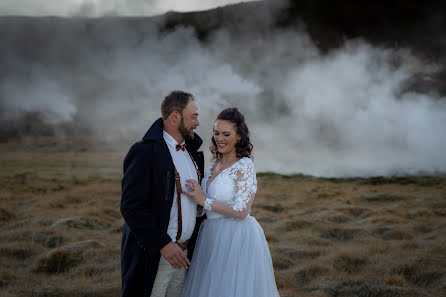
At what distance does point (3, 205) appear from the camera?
1130cm

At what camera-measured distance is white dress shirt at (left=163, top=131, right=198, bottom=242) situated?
280 cm

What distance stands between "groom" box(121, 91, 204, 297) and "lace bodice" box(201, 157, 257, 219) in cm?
22

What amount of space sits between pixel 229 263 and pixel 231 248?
4.9 inches

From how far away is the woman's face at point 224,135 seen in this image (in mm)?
3195

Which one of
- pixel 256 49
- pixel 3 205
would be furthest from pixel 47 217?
pixel 256 49

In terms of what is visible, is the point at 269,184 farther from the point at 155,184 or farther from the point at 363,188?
the point at 155,184

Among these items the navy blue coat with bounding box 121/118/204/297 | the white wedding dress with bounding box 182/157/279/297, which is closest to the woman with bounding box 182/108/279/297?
the white wedding dress with bounding box 182/157/279/297

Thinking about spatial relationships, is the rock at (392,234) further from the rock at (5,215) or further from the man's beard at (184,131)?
the rock at (5,215)

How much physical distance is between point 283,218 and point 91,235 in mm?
5690

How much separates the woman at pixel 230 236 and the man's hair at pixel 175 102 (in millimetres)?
439

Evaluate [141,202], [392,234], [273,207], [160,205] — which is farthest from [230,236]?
[273,207]

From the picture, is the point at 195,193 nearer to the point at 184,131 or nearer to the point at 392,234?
the point at 184,131

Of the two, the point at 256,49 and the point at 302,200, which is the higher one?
the point at 256,49

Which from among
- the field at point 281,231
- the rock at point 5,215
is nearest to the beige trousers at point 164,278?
the field at point 281,231
